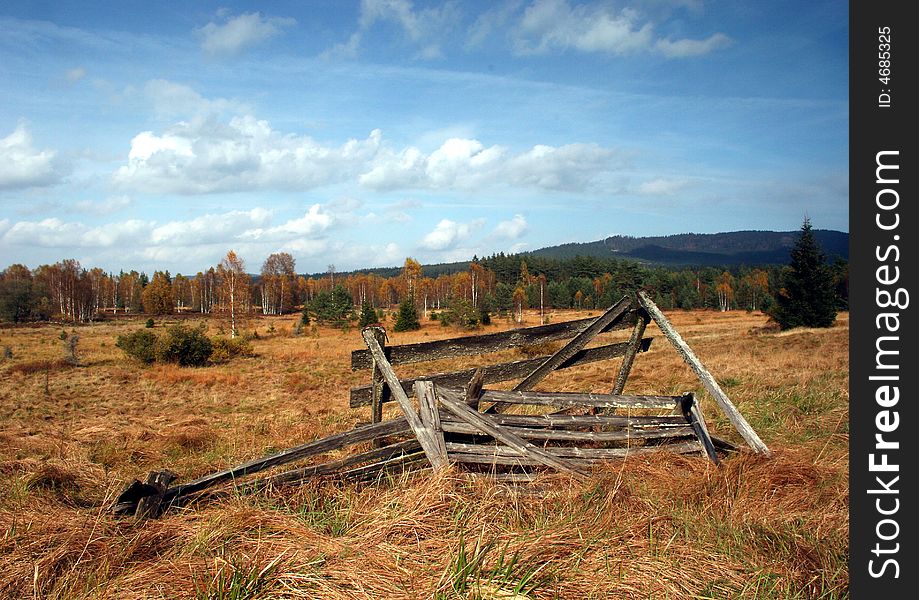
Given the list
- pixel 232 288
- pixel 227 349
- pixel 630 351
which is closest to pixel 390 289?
pixel 232 288

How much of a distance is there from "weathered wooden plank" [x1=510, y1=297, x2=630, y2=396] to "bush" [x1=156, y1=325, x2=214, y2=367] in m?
25.8

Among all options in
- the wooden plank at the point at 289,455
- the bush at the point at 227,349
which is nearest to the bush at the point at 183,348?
the bush at the point at 227,349

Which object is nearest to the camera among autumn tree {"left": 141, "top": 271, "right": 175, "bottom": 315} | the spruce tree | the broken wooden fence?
the broken wooden fence

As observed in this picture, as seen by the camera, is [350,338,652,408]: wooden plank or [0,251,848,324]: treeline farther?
[0,251,848,324]: treeline

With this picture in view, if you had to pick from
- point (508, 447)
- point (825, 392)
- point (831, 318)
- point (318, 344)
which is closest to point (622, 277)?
point (831, 318)

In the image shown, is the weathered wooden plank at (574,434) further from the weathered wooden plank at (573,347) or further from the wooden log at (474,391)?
the weathered wooden plank at (573,347)

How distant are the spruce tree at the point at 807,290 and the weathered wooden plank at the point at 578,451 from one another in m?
38.2

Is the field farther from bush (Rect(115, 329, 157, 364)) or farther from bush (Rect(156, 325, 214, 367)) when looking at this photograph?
bush (Rect(115, 329, 157, 364))

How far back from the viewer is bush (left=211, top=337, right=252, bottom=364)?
1151 inches

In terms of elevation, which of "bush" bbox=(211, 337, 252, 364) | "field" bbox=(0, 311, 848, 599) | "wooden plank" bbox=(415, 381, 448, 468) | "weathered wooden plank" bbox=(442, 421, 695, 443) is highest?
"wooden plank" bbox=(415, 381, 448, 468)

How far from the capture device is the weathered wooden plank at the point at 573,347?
6.79 m

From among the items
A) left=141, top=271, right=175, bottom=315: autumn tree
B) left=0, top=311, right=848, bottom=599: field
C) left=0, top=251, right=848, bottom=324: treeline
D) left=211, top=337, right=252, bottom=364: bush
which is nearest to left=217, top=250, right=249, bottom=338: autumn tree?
left=0, top=251, right=848, bottom=324: treeline

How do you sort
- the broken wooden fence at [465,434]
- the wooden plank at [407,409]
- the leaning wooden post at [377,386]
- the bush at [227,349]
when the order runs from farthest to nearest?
1. the bush at [227,349]
2. the leaning wooden post at [377,386]
3. the wooden plank at [407,409]
4. the broken wooden fence at [465,434]
